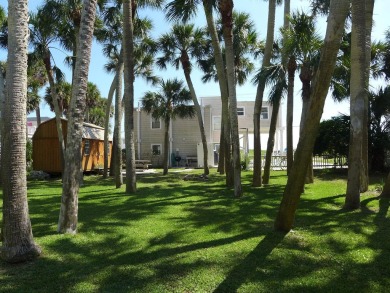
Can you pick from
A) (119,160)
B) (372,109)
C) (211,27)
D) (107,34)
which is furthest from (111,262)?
(372,109)

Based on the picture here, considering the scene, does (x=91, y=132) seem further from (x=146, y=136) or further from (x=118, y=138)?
(x=146, y=136)

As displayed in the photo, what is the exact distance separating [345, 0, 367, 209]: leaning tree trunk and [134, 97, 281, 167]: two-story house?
21389 mm

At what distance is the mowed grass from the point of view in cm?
449

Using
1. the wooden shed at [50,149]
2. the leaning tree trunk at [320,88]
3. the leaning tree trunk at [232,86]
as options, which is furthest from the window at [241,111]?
the leaning tree trunk at [320,88]

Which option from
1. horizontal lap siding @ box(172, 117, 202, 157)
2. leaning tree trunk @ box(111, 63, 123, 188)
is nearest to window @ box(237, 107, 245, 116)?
horizontal lap siding @ box(172, 117, 202, 157)

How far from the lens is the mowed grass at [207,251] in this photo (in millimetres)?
4488

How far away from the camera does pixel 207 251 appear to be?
5699mm

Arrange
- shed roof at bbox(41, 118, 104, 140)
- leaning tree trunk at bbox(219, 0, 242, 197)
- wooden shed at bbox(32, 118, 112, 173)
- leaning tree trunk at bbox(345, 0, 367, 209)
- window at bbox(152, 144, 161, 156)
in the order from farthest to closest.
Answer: window at bbox(152, 144, 161, 156), shed roof at bbox(41, 118, 104, 140), wooden shed at bbox(32, 118, 112, 173), leaning tree trunk at bbox(219, 0, 242, 197), leaning tree trunk at bbox(345, 0, 367, 209)

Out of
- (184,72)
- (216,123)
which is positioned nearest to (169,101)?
(184,72)

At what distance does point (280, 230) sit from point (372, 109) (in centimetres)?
1523

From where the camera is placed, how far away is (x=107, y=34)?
1930 cm

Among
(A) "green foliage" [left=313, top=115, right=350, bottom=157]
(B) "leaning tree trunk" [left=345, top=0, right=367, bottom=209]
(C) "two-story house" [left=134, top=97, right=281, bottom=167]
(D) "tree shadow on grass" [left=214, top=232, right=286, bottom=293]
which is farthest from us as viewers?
(C) "two-story house" [left=134, top=97, right=281, bottom=167]

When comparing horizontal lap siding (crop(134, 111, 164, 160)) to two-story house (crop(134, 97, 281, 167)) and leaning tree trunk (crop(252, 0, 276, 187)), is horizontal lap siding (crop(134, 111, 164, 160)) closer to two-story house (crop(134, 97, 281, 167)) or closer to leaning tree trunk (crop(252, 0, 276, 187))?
two-story house (crop(134, 97, 281, 167))

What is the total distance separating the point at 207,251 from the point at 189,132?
2670cm
